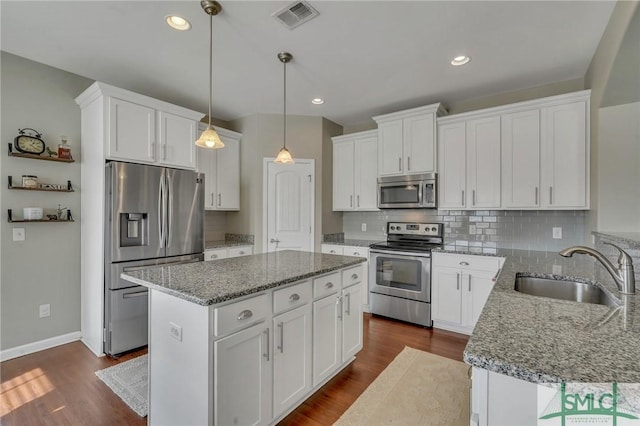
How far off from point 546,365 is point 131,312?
325 cm

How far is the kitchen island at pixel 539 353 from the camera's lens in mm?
726

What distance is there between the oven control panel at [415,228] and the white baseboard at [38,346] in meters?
3.93

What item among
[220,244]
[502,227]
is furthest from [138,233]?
[502,227]

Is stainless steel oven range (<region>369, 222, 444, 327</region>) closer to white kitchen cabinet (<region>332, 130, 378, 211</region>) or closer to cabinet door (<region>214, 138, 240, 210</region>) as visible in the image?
white kitchen cabinet (<region>332, 130, 378, 211</region>)

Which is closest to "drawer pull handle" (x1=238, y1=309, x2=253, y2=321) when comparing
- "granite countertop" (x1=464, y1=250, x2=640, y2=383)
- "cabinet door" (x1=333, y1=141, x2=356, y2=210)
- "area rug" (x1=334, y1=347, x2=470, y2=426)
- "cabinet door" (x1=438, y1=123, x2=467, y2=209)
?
"area rug" (x1=334, y1=347, x2=470, y2=426)

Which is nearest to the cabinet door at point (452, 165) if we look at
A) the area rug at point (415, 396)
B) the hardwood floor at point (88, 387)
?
the hardwood floor at point (88, 387)

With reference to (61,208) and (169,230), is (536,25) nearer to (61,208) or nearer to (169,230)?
(169,230)

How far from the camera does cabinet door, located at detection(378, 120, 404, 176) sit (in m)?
3.85

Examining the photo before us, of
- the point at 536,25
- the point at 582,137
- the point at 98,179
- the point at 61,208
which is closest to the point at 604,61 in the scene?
the point at 536,25

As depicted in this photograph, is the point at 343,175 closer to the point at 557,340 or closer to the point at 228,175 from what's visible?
the point at 228,175

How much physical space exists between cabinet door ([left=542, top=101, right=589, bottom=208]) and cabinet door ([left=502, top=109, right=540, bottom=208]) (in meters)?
0.07

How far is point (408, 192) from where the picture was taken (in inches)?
149

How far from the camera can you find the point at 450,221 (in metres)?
3.85

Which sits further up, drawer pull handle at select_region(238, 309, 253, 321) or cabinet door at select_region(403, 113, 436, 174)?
cabinet door at select_region(403, 113, 436, 174)
